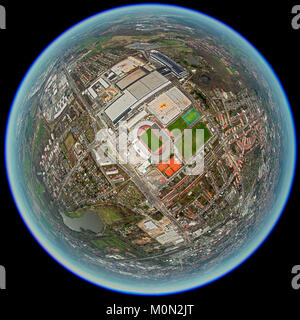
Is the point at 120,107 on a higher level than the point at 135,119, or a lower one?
higher

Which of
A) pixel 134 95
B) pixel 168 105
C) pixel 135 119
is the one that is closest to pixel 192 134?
pixel 168 105

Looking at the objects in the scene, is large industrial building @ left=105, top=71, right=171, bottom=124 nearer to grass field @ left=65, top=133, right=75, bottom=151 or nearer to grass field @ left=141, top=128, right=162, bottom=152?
grass field @ left=141, top=128, right=162, bottom=152

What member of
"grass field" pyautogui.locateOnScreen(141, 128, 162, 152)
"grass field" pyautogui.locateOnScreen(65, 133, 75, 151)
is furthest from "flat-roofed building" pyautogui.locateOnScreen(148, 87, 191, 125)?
"grass field" pyautogui.locateOnScreen(65, 133, 75, 151)

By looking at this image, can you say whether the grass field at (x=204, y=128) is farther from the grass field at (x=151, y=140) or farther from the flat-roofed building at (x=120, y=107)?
the flat-roofed building at (x=120, y=107)

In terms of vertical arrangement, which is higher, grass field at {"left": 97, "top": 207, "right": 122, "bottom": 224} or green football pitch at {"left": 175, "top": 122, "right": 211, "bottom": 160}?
green football pitch at {"left": 175, "top": 122, "right": 211, "bottom": 160}

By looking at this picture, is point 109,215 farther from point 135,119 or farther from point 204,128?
point 204,128

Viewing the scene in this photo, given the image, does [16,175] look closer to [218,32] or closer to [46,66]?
[46,66]

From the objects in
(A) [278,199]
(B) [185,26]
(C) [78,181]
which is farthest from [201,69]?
(A) [278,199]
